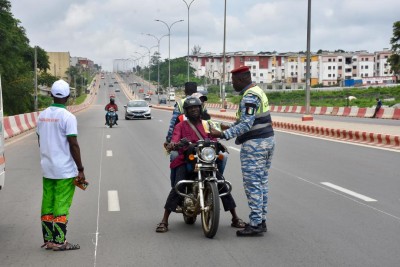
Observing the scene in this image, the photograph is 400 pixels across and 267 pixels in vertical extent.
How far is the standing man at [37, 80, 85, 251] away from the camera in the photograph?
253 inches

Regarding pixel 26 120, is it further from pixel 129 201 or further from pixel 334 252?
pixel 334 252

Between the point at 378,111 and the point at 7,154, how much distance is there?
26597mm

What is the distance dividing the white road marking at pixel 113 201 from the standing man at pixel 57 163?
99.2 inches

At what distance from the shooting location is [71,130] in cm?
647

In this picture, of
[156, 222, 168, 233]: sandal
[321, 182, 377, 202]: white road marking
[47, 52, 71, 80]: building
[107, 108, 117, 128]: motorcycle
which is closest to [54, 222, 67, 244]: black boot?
[156, 222, 168, 233]: sandal

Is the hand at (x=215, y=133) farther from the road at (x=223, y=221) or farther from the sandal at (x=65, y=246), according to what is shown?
the sandal at (x=65, y=246)

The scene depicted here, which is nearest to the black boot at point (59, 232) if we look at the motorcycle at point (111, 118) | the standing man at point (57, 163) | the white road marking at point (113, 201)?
the standing man at point (57, 163)

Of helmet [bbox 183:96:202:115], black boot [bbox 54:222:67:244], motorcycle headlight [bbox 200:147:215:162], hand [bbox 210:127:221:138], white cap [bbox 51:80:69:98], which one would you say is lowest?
black boot [bbox 54:222:67:244]

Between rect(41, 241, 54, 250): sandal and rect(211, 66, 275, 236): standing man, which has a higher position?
rect(211, 66, 275, 236): standing man

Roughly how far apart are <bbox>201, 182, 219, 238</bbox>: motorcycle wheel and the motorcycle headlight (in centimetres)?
26

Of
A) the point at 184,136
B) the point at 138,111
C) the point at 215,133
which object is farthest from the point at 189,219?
the point at 138,111

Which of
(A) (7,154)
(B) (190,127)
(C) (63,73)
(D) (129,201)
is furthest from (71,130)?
(C) (63,73)

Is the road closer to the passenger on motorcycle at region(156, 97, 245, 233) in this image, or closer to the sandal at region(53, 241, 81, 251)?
the sandal at region(53, 241, 81, 251)

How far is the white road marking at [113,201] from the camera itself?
908 cm
